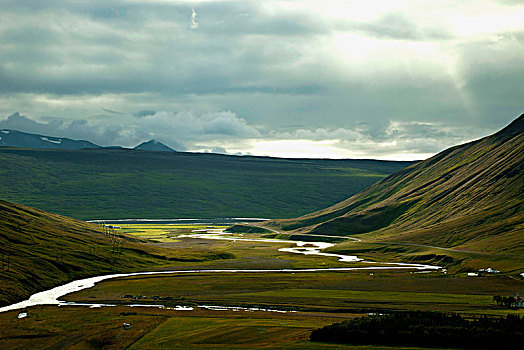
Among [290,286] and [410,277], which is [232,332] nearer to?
[290,286]

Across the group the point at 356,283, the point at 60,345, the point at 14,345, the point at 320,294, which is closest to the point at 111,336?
the point at 60,345

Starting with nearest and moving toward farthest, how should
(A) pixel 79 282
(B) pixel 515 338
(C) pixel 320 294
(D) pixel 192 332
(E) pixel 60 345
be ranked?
(B) pixel 515 338
(E) pixel 60 345
(D) pixel 192 332
(C) pixel 320 294
(A) pixel 79 282

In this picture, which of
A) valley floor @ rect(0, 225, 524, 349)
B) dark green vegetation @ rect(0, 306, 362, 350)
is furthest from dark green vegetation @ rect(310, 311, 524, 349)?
dark green vegetation @ rect(0, 306, 362, 350)

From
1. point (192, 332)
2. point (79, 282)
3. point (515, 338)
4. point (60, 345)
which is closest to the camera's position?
point (515, 338)

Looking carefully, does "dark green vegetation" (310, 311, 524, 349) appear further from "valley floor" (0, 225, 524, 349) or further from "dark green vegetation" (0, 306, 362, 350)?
"dark green vegetation" (0, 306, 362, 350)

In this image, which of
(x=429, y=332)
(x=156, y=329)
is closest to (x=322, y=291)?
(x=156, y=329)

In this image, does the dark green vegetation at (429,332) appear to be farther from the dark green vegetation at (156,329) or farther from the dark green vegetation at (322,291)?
the dark green vegetation at (322,291)

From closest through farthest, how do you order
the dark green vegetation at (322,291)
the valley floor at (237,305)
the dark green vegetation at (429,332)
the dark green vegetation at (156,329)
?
the dark green vegetation at (429,332), the dark green vegetation at (156,329), the valley floor at (237,305), the dark green vegetation at (322,291)

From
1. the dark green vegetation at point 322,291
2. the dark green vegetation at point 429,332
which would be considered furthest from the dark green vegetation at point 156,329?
the dark green vegetation at point 322,291
